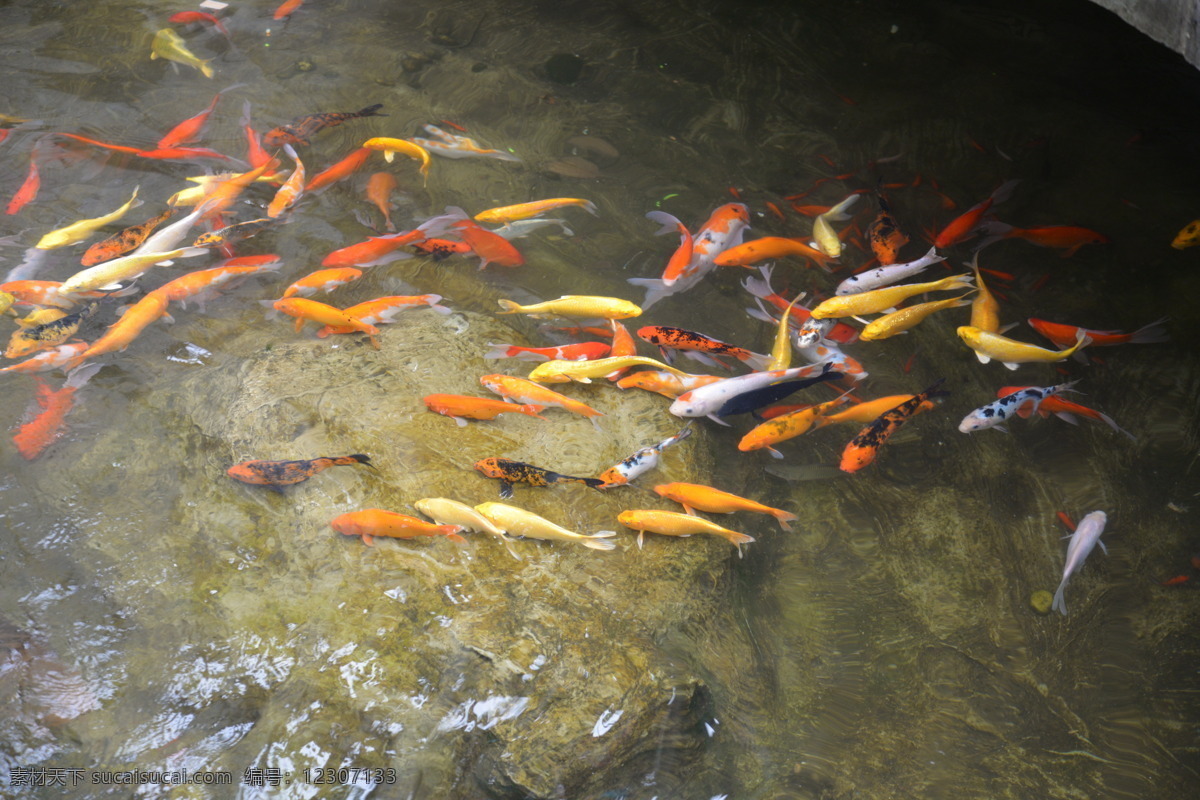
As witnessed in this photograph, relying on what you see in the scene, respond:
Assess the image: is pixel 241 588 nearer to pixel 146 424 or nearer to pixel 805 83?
pixel 146 424

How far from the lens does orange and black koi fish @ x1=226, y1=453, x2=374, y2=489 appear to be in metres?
3.06

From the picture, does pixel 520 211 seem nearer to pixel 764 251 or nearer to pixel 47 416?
pixel 764 251

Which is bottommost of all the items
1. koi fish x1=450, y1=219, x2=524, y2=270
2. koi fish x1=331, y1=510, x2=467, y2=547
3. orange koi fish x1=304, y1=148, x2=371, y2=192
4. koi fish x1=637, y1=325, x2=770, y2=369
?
koi fish x1=331, y1=510, x2=467, y2=547

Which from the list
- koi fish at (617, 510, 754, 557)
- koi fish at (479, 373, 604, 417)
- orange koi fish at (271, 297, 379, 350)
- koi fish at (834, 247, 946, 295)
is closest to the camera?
koi fish at (617, 510, 754, 557)

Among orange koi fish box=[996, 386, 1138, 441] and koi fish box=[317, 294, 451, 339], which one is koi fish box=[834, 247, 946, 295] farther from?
koi fish box=[317, 294, 451, 339]

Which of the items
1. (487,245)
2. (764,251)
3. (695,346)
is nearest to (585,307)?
(695,346)

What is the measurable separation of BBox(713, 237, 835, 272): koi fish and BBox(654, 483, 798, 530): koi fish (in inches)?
66.4

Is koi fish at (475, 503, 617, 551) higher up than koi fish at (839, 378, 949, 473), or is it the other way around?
koi fish at (839, 378, 949, 473)

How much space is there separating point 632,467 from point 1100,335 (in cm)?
287

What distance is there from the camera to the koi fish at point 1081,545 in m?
3.38

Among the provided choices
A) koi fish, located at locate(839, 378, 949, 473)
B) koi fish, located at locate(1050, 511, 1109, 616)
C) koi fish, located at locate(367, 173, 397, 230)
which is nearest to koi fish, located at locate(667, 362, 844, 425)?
koi fish, located at locate(839, 378, 949, 473)

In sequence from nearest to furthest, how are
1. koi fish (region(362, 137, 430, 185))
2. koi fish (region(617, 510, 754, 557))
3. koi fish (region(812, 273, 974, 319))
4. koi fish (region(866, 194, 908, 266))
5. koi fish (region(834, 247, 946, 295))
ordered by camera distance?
koi fish (region(617, 510, 754, 557)) → koi fish (region(812, 273, 974, 319)) → koi fish (region(834, 247, 946, 295)) → koi fish (region(866, 194, 908, 266)) → koi fish (region(362, 137, 430, 185))

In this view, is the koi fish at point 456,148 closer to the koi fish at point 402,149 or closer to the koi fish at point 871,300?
the koi fish at point 402,149

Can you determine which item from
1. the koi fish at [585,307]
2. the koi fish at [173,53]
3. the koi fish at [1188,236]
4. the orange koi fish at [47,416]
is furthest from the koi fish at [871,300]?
the koi fish at [173,53]
